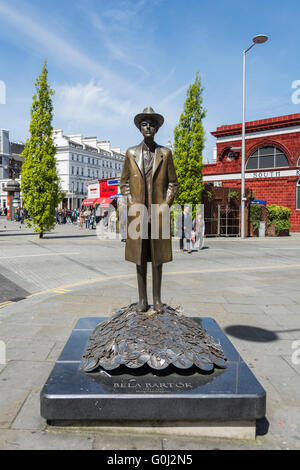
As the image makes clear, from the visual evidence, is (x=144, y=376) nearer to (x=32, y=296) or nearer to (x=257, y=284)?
(x=32, y=296)

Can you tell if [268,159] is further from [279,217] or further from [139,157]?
[139,157]

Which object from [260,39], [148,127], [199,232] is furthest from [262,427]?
[260,39]

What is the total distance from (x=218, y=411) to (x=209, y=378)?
321 millimetres

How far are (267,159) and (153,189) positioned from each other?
27.3 m

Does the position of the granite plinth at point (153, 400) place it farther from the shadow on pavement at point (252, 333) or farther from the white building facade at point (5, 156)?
the white building facade at point (5, 156)

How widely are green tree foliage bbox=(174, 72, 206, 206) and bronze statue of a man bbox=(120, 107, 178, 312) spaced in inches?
A: 695

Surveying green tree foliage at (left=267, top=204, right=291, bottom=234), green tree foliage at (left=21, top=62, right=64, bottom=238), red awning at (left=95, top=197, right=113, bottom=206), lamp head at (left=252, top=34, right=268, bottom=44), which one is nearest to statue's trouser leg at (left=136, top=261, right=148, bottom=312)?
green tree foliage at (left=21, top=62, right=64, bottom=238)

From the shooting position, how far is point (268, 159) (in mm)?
28734

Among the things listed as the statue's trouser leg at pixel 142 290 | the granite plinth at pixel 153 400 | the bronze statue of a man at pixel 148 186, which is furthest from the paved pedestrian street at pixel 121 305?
the bronze statue of a man at pixel 148 186

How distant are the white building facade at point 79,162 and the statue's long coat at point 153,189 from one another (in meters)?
76.0

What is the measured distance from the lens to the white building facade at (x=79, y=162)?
84.2 m

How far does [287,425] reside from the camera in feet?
9.45

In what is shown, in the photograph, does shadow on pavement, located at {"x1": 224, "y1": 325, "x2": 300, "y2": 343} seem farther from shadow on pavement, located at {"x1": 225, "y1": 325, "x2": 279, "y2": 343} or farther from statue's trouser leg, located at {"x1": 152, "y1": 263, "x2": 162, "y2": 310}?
statue's trouser leg, located at {"x1": 152, "y1": 263, "x2": 162, "y2": 310}
